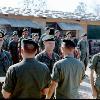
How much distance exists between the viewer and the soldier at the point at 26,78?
16.6ft

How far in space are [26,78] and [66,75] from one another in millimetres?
1084

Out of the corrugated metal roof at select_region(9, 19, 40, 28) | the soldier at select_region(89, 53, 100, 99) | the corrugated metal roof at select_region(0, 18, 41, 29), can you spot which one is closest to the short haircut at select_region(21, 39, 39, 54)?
the soldier at select_region(89, 53, 100, 99)

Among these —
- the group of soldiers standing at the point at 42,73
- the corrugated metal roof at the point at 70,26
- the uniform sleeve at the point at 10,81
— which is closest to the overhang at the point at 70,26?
the corrugated metal roof at the point at 70,26

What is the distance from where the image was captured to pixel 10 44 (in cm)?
1498

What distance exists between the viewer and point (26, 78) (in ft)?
16.7

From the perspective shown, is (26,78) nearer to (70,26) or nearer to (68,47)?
(68,47)

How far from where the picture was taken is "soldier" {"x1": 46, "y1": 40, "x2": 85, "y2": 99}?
236 inches

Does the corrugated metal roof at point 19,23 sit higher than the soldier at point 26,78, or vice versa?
the corrugated metal roof at point 19,23

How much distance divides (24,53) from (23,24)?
58.0 ft

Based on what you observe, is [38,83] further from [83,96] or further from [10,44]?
[10,44]

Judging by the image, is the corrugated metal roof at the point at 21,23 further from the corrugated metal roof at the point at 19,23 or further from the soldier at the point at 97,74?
the soldier at the point at 97,74

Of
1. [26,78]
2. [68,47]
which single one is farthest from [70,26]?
[26,78]

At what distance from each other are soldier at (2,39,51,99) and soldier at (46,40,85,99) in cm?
76

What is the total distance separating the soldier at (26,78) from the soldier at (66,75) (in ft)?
2.51
